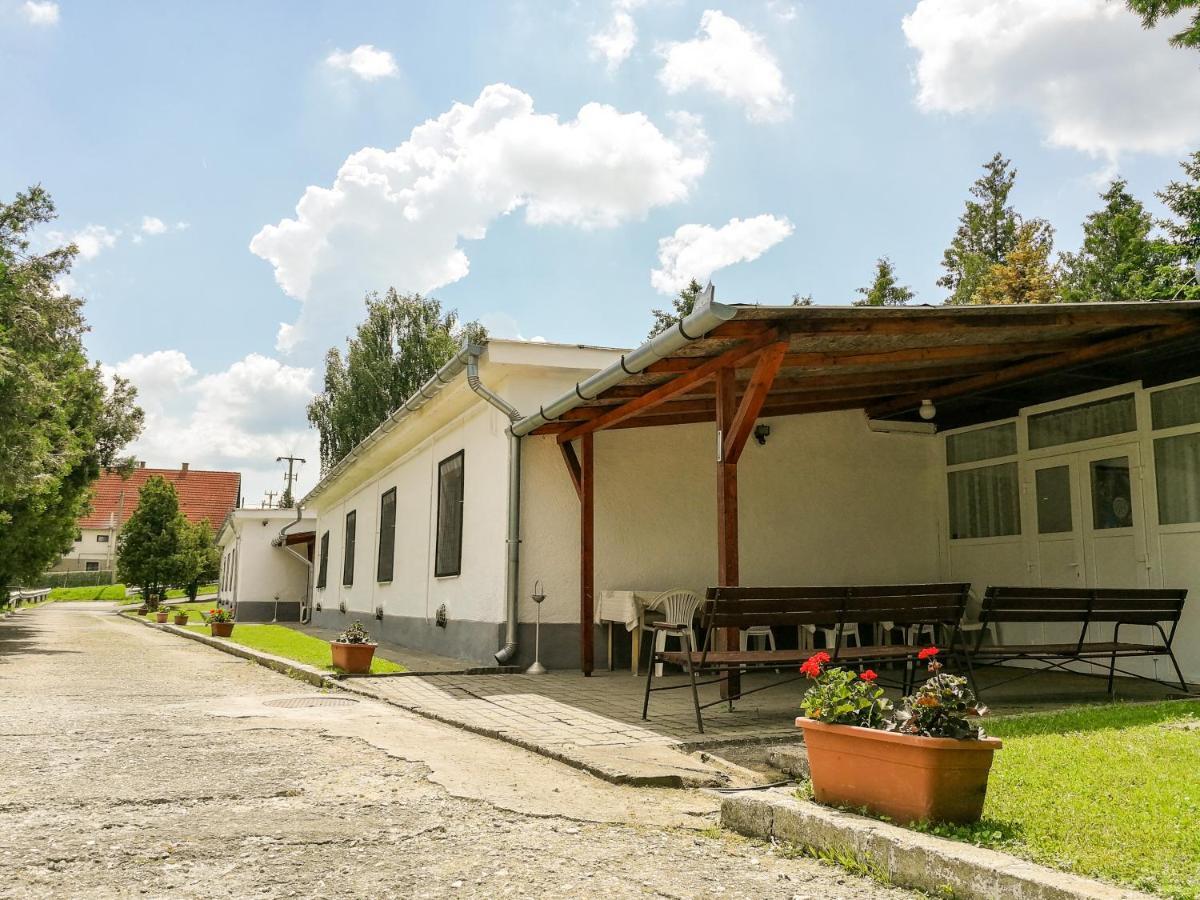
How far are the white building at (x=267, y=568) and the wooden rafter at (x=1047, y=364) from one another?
2100cm

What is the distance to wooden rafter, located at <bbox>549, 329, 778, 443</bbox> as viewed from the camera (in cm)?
684

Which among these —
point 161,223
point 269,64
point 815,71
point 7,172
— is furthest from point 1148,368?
point 7,172

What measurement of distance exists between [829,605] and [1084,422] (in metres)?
4.46

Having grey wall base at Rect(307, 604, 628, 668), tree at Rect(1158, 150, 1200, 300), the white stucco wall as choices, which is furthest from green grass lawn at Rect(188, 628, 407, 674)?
tree at Rect(1158, 150, 1200, 300)

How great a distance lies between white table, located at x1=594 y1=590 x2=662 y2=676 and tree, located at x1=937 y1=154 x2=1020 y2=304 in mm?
29270

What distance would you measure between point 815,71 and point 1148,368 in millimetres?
4393

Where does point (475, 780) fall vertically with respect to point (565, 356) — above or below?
below

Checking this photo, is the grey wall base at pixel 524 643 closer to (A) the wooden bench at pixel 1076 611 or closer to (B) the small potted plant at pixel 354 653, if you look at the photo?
(B) the small potted plant at pixel 354 653

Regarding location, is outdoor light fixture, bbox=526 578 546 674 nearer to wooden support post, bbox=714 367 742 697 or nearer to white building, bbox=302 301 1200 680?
white building, bbox=302 301 1200 680

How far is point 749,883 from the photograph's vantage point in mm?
3238

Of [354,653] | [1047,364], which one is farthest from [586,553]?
[1047,364]

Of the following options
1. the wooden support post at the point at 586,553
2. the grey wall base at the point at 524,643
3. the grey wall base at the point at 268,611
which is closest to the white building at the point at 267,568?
the grey wall base at the point at 268,611

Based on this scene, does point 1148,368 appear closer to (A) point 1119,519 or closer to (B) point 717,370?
(A) point 1119,519

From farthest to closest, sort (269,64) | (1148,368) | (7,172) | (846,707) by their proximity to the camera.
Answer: (7,172) < (269,64) < (1148,368) < (846,707)
